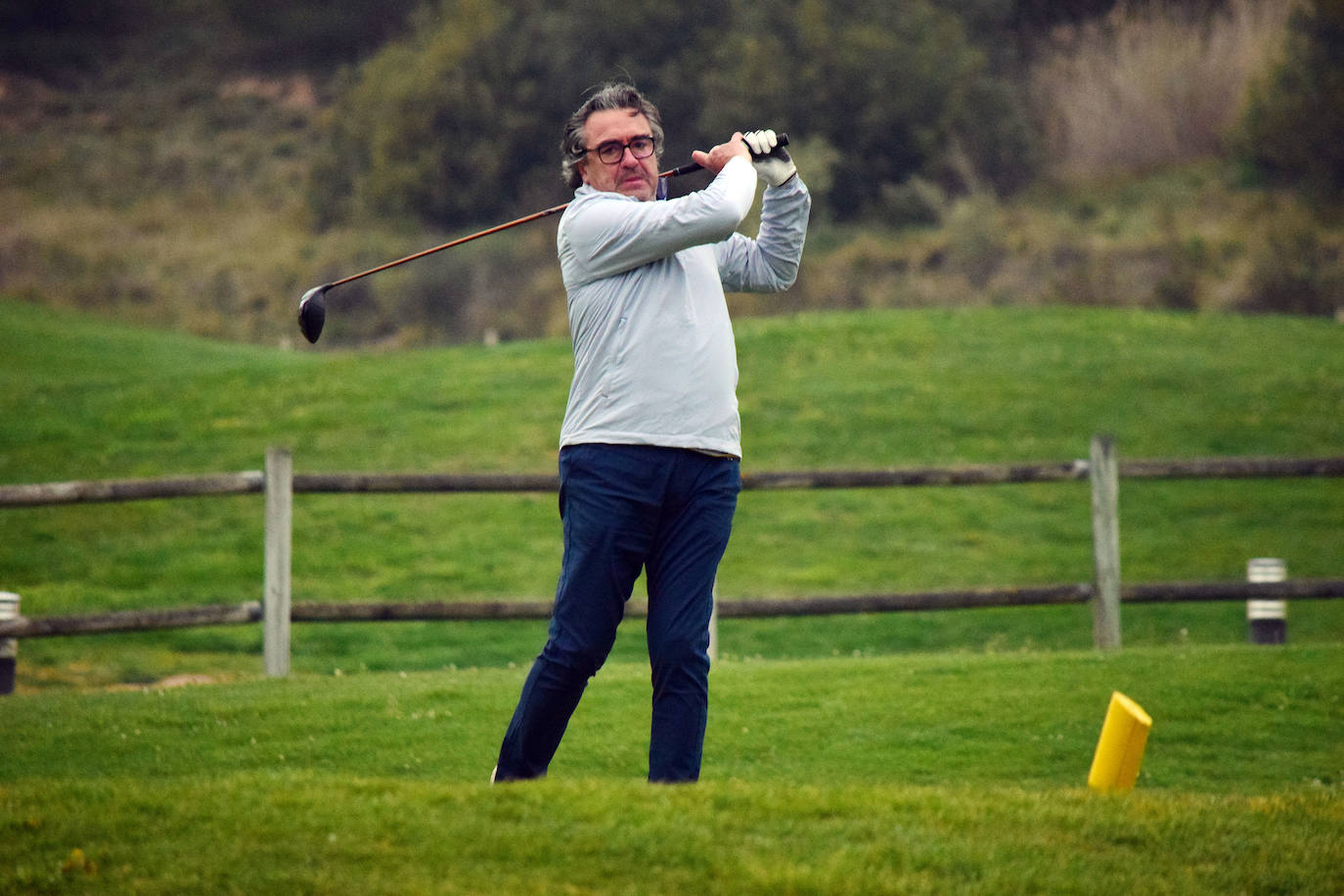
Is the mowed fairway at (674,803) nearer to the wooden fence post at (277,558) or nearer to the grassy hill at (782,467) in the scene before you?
the wooden fence post at (277,558)

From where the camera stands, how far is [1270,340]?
22953 mm

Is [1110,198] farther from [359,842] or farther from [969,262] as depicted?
[359,842]

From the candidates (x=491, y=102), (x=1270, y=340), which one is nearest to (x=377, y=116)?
(x=491, y=102)

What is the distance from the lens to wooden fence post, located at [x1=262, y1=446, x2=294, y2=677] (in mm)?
8422

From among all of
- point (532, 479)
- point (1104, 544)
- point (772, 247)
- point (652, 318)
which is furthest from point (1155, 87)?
point (652, 318)

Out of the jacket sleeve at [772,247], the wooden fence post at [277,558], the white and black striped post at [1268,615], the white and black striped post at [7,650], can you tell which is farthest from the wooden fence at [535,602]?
the jacket sleeve at [772,247]

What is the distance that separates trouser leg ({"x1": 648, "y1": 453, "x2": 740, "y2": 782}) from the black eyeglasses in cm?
89

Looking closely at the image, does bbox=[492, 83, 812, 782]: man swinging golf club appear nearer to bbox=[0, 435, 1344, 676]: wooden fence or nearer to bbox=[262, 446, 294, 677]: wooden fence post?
bbox=[0, 435, 1344, 676]: wooden fence

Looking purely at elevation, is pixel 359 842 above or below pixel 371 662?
above

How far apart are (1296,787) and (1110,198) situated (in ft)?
110

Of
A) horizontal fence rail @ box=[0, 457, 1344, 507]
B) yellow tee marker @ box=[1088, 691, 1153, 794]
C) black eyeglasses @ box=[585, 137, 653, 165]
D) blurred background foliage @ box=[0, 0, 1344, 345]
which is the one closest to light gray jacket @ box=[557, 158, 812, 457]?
black eyeglasses @ box=[585, 137, 653, 165]

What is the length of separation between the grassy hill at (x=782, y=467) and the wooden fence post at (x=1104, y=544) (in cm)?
215

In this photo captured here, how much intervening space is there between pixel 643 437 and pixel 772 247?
0.86 m

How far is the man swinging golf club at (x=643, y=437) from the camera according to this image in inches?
171
